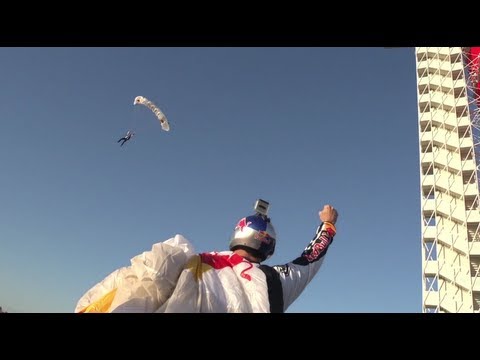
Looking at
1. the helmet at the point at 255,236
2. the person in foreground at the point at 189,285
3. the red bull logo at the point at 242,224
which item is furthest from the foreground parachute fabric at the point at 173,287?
the red bull logo at the point at 242,224

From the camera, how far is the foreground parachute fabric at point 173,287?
3.17 metres

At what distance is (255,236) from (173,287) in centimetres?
151

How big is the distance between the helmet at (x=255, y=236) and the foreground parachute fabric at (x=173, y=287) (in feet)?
2.63

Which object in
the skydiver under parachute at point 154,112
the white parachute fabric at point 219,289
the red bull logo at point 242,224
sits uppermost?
the skydiver under parachute at point 154,112

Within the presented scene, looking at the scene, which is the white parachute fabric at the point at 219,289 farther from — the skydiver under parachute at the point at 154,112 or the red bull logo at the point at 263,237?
the skydiver under parachute at the point at 154,112

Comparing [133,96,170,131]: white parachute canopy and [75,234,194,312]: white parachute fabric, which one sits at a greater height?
[133,96,170,131]: white parachute canopy

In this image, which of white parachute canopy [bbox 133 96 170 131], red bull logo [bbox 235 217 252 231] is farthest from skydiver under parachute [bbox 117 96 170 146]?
red bull logo [bbox 235 217 252 231]

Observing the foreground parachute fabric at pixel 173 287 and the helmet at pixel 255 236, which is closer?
the foreground parachute fabric at pixel 173 287

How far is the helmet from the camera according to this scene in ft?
14.8

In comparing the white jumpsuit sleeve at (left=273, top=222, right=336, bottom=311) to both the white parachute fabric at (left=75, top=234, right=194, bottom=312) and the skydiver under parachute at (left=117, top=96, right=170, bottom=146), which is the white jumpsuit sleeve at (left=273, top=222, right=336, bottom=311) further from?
the skydiver under parachute at (left=117, top=96, right=170, bottom=146)

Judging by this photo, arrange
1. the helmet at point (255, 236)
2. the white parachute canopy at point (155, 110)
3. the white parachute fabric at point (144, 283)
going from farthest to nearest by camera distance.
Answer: the white parachute canopy at point (155, 110) → the helmet at point (255, 236) → the white parachute fabric at point (144, 283)
